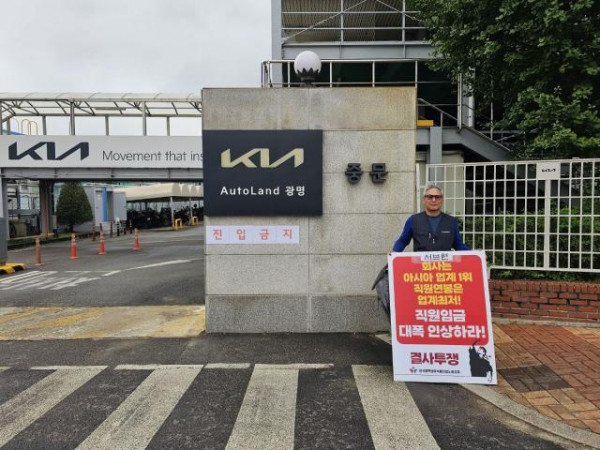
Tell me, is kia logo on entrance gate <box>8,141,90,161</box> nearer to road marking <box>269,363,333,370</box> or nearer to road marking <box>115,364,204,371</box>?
road marking <box>115,364,204,371</box>

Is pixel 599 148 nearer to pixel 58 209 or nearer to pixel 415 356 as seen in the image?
pixel 415 356

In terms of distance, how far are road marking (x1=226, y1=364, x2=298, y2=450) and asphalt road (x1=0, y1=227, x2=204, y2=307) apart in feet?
12.7

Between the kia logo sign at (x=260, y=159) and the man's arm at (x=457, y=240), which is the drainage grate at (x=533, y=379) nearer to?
the man's arm at (x=457, y=240)

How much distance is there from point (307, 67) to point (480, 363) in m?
4.16

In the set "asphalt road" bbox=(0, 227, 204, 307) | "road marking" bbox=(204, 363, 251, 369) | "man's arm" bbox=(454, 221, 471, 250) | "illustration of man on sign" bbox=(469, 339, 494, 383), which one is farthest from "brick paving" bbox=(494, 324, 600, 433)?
"asphalt road" bbox=(0, 227, 204, 307)

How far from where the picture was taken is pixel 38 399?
3.75 metres

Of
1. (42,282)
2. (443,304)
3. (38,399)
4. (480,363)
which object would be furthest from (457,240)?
(42,282)

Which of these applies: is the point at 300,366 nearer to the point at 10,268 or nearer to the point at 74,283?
the point at 74,283

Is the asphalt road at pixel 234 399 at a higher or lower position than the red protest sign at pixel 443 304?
lower

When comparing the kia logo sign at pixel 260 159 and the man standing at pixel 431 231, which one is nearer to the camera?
the man standing at pixel 431 231

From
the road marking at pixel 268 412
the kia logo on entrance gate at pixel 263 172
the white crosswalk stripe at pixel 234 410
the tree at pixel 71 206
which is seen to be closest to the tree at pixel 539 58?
the kia logo on entrance gate at pixel 263 172

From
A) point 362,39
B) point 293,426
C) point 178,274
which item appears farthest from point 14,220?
point 293,426

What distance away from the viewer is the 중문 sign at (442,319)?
399cm

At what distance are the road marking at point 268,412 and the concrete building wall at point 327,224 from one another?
127cm
